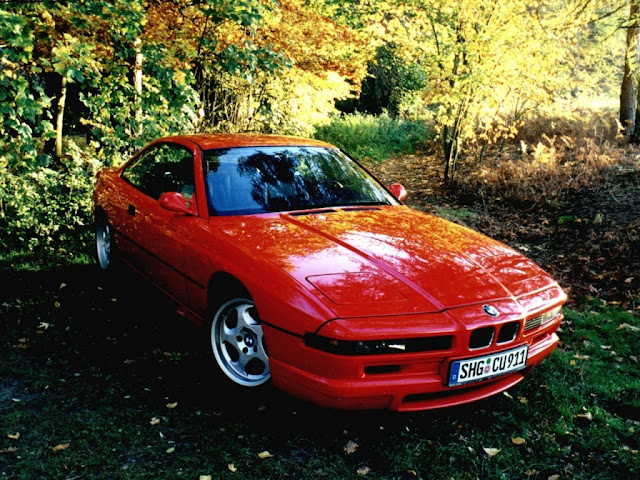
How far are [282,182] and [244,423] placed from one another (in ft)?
5.93

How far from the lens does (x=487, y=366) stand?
113 inches

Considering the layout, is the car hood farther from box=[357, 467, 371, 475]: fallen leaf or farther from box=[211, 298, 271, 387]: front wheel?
box=[357, 467, 371, 475]: fallen leaf

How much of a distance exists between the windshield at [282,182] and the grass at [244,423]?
117 centimetres

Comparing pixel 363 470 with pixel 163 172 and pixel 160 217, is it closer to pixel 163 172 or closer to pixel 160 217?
pixel 160 217

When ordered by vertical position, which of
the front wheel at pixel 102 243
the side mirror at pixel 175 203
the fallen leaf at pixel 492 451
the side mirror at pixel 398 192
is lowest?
the fallen leaf at pixel 492 451

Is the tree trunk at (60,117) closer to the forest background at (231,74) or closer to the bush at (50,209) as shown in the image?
the forest background at (231,74)

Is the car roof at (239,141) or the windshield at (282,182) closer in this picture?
the windshield at (282,182)

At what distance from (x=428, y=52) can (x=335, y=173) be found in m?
6.08

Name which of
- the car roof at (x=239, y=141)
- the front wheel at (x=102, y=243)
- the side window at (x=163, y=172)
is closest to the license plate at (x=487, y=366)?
the side window at (x=163, y=172)

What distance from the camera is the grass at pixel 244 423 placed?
2809 millimetres

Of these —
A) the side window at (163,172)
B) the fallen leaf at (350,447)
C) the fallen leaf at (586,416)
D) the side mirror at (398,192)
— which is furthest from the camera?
the side mirror at (398,192)

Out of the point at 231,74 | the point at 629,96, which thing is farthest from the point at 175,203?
the point at 629,96

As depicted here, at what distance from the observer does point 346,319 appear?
2684 millimetres

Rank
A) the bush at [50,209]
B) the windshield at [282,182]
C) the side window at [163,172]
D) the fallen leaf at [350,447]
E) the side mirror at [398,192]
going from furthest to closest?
the bush at [50,209] → the side mirror at [398,192] → the side window at [163,172] → the windshield at [282,182] → the fallen leaf at [350,447]
